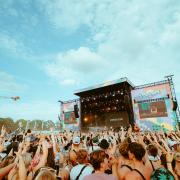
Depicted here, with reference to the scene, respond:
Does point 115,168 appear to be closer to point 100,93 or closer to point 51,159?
point 51,159

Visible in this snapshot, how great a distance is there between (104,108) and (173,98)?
36.7 feet

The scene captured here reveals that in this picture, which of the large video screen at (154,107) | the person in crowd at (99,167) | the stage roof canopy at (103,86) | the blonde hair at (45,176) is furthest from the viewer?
the stage roof canopy at (103,86)

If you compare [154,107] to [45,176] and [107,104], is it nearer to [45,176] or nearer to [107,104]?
[107,104]

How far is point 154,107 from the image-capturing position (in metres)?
18.4

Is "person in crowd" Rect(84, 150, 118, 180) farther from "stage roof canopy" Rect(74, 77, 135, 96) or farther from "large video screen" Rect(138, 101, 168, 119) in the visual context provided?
"stage roof canopy" Rect(74, 77, 135, 96)

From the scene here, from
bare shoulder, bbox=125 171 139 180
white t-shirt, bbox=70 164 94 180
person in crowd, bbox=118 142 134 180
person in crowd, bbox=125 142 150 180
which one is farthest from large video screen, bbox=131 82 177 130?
white t-shirt, bbox=70 164 94 180

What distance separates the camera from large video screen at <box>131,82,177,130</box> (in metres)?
17.4

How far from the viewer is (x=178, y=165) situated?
7.81ft

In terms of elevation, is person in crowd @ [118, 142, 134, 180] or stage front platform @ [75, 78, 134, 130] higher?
stage front platform @ [75, 78, 134, 130]

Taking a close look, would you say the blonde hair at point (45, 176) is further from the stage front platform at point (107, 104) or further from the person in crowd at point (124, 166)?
the stage front platform at point (107, 104)

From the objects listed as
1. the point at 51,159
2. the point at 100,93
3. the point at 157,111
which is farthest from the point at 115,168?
the point at 100,93

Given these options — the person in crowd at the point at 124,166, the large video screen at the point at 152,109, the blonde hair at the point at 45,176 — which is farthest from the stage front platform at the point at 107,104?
the blonde hair at the point at 45,176

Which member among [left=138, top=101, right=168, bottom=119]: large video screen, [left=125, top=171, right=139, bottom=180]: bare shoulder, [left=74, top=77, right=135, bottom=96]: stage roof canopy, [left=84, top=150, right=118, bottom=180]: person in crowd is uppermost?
[left=74, top=77, right=135, bottom=96]: stage roof canopy

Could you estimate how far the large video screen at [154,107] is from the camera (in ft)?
57.1
